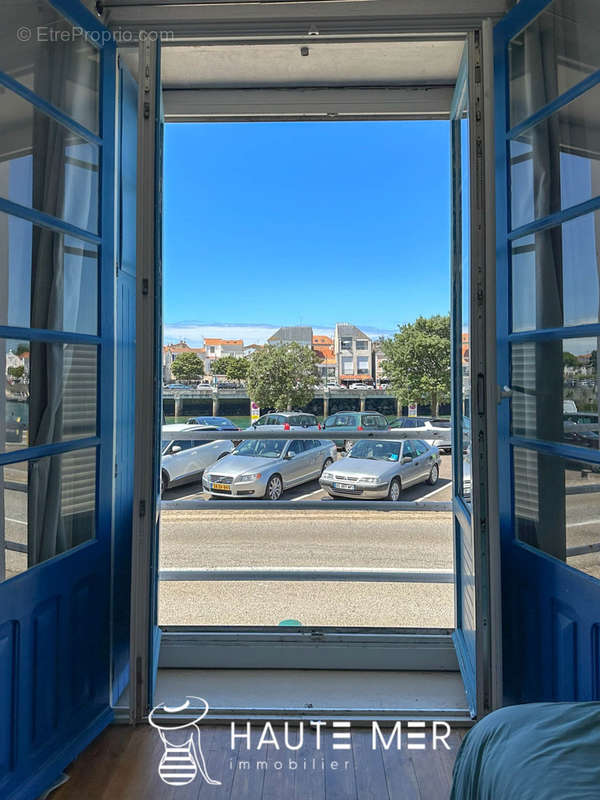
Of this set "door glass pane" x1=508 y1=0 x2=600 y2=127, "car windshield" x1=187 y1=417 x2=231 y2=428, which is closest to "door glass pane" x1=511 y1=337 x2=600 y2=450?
"door glass pane" x1=508 y1=0 x2=600 y2=127

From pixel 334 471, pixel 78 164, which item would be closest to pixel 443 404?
pixel 334 471

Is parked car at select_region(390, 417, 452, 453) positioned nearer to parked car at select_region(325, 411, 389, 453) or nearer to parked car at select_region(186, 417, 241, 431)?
parked car at select_region(325, 411, 389, 453)

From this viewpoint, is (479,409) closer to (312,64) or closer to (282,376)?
(312,64)

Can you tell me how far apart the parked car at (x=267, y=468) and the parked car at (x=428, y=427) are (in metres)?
0.48

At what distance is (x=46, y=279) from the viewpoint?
54.8 inches

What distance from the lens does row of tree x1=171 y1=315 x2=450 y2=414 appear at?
3.21 m

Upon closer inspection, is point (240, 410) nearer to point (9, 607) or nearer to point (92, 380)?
point (92, 380)

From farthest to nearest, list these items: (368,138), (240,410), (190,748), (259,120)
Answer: (368,138) → (240,410) → (259,120) → (190,748)

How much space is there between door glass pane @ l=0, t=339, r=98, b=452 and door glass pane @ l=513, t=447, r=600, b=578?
129 centimetres

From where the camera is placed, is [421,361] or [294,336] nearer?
[421,361]

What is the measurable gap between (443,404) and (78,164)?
2.15m

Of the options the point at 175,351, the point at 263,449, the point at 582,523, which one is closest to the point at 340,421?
the point at 263,449

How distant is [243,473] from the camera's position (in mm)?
Result: 3059

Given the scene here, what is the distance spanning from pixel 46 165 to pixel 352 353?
2.35 meters
